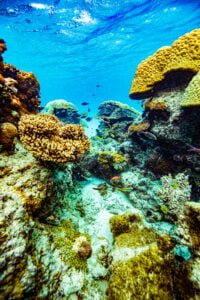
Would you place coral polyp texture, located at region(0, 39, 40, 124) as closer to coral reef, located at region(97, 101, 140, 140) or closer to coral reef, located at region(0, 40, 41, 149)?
coral reef, located at region(0, 40, 41, 149)

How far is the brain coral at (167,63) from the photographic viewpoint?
5.52m

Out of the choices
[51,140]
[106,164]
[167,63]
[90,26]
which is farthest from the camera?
[90,26]

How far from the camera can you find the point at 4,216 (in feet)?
8.72

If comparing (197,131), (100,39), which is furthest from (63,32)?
(197,131)

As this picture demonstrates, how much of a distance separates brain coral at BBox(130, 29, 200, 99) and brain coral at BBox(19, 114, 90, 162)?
3191 mm

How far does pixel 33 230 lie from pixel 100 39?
2885 centimetres

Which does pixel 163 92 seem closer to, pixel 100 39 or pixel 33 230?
pixel 33 230

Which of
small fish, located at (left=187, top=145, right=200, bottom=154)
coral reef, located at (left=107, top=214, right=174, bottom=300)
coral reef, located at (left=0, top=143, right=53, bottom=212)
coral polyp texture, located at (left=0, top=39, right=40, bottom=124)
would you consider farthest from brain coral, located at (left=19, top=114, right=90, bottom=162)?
small fish, located at (left=187, top=145, right=200, bottom=154)

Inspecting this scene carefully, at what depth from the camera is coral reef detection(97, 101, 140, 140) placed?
10789 mm

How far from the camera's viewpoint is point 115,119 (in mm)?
12008

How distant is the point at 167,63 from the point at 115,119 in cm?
614

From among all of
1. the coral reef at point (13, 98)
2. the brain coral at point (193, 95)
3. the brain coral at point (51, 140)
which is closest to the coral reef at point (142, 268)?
the brain coral at point (51, 140)

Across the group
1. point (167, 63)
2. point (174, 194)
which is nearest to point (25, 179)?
point (174, 194)

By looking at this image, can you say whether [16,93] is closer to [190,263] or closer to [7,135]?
[7,135]
